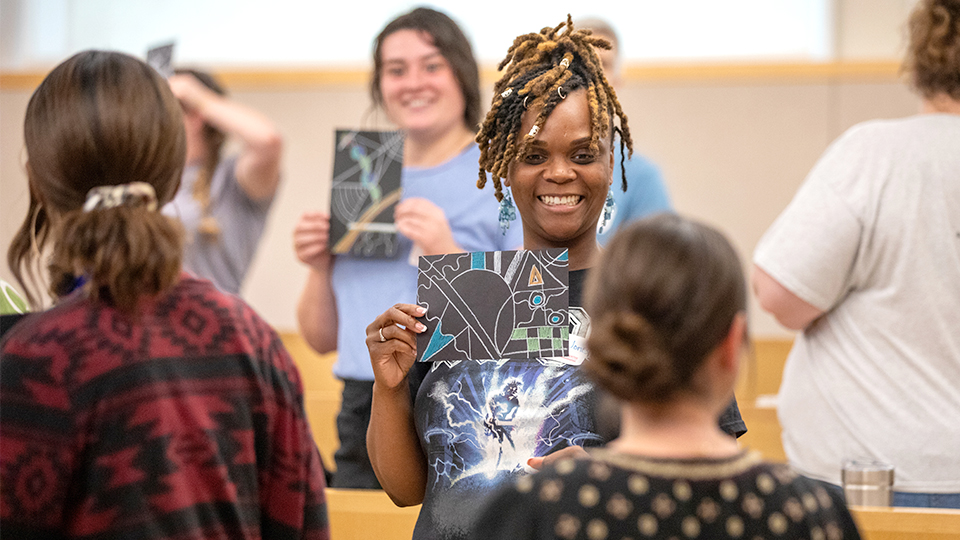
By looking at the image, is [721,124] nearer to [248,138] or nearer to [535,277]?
[248,138]

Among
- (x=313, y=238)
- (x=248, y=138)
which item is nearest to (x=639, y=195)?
(x=313, y=238)

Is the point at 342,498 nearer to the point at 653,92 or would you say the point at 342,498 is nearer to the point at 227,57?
the point at 653,92

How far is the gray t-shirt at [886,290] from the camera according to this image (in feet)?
6.79

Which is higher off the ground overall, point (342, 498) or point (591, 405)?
point (591, 405)

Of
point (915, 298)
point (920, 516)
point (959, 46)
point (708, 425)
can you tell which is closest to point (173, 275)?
point (708, 425)

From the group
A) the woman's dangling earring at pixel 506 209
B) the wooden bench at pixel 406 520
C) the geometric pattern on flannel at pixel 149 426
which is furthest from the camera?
the wooden bench at pixel 406 520

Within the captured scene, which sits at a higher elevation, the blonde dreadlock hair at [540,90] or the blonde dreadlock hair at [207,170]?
the blonde dreadlock hair at [540,90]

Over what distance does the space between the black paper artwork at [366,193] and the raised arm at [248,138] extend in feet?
2.46

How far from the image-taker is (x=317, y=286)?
2609 millimetres

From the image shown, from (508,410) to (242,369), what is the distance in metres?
0.42

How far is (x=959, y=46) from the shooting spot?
2150 millimetres

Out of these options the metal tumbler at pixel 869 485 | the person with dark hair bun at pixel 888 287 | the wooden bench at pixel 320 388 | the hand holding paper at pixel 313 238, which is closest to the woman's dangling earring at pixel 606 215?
the person with dark hair bun at pixel 888 287

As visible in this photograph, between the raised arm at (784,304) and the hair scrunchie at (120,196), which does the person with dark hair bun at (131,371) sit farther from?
the raised arm at (784,304)

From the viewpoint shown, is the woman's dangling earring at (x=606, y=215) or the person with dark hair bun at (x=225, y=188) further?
the person with dark hair bun at (x=225, y=188)
